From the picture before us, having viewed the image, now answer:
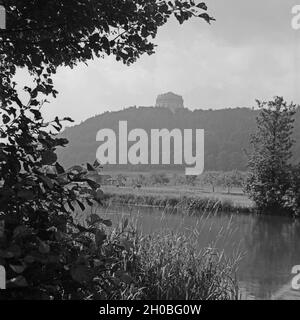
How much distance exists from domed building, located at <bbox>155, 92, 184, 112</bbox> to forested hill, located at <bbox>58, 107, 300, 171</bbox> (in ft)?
17.3

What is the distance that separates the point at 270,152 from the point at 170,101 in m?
95.2

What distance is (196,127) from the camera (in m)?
107

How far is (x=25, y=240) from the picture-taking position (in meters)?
1.46

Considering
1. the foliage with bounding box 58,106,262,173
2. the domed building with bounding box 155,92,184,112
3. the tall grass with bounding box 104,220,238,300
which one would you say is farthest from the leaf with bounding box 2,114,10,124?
the domed building with bounding box 155,92,184,112

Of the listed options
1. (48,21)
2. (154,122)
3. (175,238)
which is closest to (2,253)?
(48,21)

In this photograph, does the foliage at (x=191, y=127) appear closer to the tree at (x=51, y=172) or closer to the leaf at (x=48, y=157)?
the tree at (x=51, y=172)

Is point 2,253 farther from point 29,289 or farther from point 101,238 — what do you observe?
point 101,238

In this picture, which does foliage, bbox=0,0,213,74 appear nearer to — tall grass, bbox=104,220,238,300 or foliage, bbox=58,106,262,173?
tall grass, bbox=104,220,238,300

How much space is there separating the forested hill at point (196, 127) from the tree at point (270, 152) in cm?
5957

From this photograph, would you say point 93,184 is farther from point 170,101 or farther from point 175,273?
point 170,101

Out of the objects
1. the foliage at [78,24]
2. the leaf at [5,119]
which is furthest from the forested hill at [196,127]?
the leaf at [5,119]

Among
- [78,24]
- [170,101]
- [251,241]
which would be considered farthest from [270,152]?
[170,101]

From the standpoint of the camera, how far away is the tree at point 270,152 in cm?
2797
